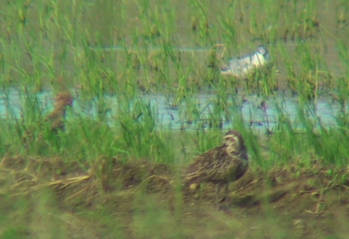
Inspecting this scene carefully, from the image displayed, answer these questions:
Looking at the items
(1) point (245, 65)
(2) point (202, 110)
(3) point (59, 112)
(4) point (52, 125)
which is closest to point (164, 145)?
(4) point (52, 125)

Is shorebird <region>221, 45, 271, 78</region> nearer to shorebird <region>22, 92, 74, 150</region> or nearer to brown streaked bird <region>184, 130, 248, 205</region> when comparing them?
shorebird <region>22, 92, 74, 150</region>

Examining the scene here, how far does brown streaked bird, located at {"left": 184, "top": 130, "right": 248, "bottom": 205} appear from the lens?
5086 millimetres

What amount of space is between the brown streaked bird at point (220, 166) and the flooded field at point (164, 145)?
0.34 feet

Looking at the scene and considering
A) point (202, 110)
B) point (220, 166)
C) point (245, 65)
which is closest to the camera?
point (220, 166)

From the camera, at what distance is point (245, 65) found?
27.8ft

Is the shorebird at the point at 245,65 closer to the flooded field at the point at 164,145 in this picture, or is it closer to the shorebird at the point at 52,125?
the flooded field at the point at 164,145

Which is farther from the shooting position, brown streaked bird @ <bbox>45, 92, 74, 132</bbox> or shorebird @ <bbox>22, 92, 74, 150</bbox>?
brown streaked bird @ <bbox>45, 92, 74, 132</bbox>

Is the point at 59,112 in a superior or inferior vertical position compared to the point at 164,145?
superior

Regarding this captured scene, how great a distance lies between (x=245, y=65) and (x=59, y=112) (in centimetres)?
256

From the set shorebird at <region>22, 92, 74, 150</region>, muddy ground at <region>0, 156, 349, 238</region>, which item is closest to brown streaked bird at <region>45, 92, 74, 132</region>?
shorebird at <region>22, 92, 74, 150</region>

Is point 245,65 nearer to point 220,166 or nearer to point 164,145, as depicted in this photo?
point 164,145

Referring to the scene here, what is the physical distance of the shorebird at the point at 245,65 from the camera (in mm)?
8380

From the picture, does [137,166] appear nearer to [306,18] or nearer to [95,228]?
[95,228]

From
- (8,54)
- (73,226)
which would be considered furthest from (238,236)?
(8,54)
